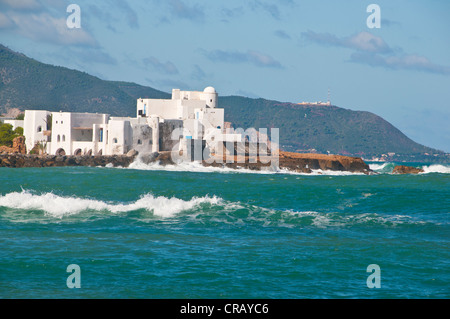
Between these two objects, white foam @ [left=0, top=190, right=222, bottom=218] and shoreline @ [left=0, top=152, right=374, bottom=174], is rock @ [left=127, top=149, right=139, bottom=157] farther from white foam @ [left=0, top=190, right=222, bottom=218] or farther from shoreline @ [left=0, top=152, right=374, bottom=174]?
white foam @ [left=0, top=190, right=222, bottom=218]

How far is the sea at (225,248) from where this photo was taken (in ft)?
42.2

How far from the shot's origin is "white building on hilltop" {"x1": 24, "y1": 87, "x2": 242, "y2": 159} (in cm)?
5884

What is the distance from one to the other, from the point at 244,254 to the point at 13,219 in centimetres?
956

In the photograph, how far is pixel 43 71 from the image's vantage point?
181 m

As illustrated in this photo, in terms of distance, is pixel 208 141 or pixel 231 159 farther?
pixel 208 141

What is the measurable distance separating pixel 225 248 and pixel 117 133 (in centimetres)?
4326

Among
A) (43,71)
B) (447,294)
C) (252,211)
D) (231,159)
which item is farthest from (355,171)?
(43,71)

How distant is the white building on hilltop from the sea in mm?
31014

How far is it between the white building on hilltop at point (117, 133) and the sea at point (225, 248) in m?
31.0
